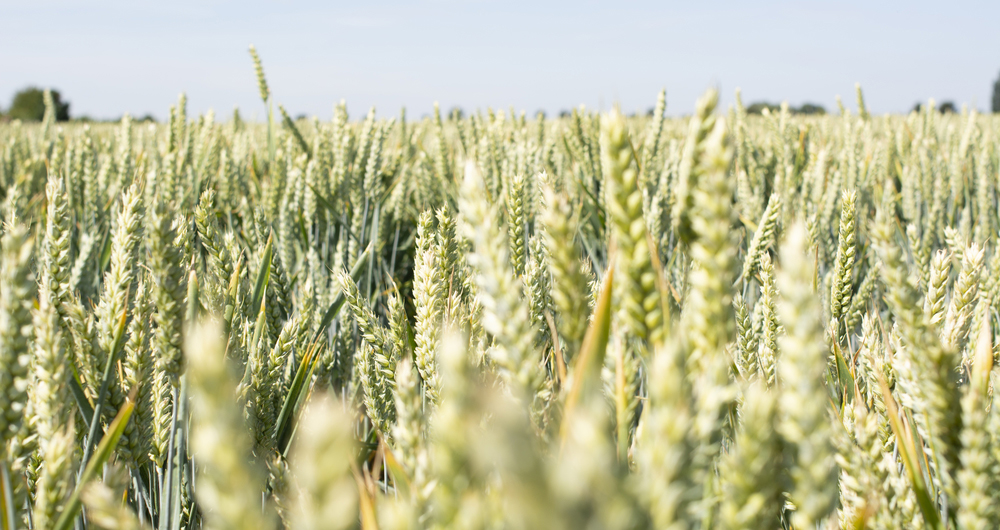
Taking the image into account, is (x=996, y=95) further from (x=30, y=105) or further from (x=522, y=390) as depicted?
(x=30, y=105)

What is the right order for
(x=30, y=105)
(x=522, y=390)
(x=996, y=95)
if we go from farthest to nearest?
(x=996, y=95)
(x=30, y=105)
(x=522, y=390)

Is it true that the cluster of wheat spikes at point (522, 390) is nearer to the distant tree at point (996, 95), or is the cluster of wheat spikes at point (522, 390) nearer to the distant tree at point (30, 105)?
the distant tree at point (30, 105)

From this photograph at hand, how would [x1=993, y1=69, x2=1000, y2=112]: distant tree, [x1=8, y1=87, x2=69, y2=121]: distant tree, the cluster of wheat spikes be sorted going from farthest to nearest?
1. [x1=993, y1=69, x2=1000, y2=112]: distant tree
2. [x1=8, y1=87, x2=69, y2=121]: distant tree
3. the cluster of wheat spikes

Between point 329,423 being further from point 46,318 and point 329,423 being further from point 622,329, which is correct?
point 46,318

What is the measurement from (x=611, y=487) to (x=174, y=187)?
2.60m

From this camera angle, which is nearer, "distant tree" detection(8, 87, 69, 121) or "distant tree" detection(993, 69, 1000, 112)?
"distant tree" detection(8, 87, 69, 121)

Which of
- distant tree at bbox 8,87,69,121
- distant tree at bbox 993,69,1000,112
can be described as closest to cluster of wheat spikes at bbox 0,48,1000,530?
distant tree at bbox 8,87,69,121

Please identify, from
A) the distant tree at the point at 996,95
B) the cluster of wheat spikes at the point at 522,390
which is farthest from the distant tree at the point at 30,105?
the distant tree at the point at 996,95

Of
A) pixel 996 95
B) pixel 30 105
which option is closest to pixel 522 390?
pixel 30 105

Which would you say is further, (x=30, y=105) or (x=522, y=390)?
(x=30, y=105)

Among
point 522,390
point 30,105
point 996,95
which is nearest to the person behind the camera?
point 522,390

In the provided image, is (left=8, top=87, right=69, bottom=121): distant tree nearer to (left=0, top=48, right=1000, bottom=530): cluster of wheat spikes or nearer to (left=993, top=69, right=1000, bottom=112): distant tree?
(left=0, top=48, right=1000, bottom=530): cluster of wheat spikes

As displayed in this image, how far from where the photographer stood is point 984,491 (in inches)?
22.7

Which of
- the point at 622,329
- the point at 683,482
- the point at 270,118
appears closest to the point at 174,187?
the point at 270,118
